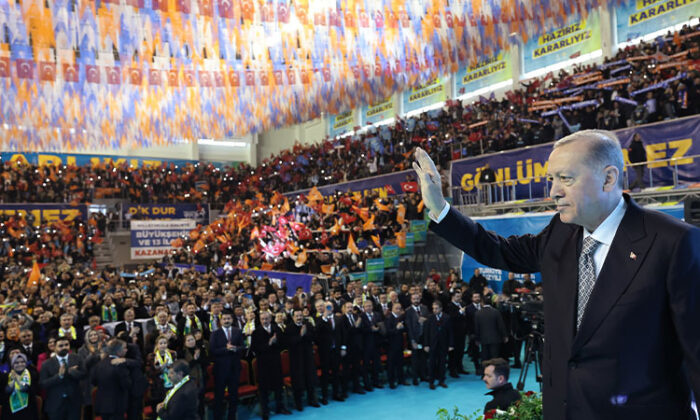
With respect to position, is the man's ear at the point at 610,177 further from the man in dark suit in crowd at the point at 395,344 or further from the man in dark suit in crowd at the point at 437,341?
the man in dark suit in crowd at the point at 437,341

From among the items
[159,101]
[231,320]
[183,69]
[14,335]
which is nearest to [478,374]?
[231,320]

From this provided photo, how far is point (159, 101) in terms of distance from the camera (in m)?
20.3

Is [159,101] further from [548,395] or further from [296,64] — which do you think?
[548,395]

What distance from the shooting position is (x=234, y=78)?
16.7 metres

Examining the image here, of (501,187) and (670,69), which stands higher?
(670,69)

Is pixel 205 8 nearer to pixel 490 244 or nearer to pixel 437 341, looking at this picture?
pixel 437 341

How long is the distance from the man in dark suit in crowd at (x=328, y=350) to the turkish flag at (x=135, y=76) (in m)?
10.8

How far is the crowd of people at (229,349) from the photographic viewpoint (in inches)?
261

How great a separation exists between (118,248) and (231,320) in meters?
24.3

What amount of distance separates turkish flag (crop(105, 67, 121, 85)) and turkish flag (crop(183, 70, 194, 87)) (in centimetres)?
201

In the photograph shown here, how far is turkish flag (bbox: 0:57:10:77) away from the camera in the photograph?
563 inches

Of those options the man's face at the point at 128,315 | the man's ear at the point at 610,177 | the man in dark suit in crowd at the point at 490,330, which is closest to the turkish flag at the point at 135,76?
the man's face at the point at 128,315

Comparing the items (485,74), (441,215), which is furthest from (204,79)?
(441,215)

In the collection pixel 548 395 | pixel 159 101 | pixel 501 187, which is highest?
pixel 159 101
